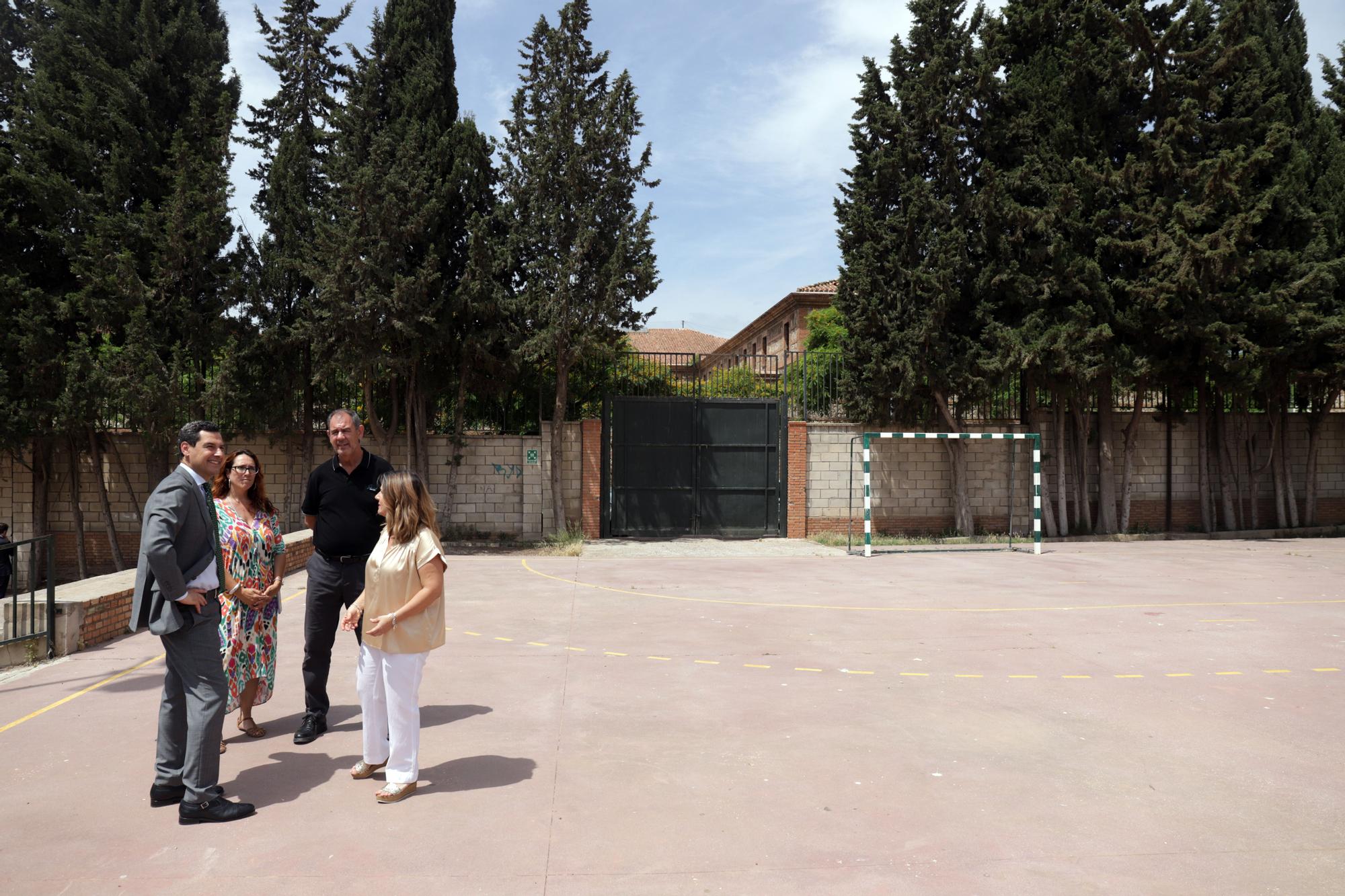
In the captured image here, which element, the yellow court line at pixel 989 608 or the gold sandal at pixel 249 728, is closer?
the gold sandal at pixel 249 728

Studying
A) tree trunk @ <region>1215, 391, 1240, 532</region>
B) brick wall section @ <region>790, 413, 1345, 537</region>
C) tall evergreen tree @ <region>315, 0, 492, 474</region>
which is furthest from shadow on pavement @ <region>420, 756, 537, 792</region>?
tree trunk @ <region>1215, 391, 1240, 532</region>

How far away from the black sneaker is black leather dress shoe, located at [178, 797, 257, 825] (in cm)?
116

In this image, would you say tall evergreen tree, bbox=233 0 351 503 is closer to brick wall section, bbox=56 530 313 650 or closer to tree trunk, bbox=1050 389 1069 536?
brick wall section, bbox=56 530 313 650

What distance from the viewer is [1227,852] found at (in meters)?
4.05

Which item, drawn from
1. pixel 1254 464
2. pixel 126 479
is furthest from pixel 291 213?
pixel 1254 464

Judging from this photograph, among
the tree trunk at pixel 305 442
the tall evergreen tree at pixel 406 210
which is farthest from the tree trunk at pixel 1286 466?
the tree trunk at pixel 305 442

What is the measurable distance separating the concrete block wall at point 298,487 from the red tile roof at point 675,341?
42095 mm

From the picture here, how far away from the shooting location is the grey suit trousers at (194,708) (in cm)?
436

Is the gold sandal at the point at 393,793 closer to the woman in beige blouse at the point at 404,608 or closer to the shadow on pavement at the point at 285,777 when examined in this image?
the woman in beige blouse at the point at 404,608

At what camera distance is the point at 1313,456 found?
22.9m

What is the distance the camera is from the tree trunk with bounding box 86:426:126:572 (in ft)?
59.8

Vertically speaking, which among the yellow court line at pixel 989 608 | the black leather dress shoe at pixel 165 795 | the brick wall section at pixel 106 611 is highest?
the brick wall section at pixel 106 611

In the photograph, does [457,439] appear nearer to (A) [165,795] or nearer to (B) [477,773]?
(B) [477,773]

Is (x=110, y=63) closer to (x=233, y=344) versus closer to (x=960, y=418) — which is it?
(x=233, y=344)
